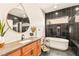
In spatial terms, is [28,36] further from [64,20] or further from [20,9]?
[64,20]

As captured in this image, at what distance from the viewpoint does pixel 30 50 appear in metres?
1.45

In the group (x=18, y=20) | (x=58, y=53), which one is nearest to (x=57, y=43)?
(x=58, y=53)

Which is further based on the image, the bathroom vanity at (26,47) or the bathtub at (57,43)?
the bathtub at (57,43)

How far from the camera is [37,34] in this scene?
1.49m

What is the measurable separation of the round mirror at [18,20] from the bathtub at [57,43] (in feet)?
1.35

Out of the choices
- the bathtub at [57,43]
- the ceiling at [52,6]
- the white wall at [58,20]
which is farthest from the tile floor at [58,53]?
the ceiling at [52,6]

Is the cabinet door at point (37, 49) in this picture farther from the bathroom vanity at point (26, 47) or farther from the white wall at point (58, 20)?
the white wall at point (58, 20)

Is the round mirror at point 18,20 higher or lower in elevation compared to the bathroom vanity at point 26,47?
higher

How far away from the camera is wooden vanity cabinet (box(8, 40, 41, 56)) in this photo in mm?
1344

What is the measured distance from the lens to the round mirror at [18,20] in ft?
4.71

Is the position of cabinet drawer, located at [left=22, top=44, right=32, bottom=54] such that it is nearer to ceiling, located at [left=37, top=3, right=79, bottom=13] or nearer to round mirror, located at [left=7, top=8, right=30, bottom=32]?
round mirror, located at [left=7, top=8, right=30, bottom=32]

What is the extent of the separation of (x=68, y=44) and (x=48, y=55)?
13.9 inches

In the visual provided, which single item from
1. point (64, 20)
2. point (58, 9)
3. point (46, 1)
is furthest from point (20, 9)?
point (64, 20)

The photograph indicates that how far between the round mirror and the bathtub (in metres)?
0.41
